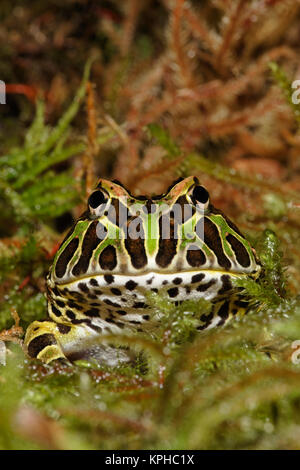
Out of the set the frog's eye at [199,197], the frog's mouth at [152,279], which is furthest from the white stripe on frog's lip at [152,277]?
the frog's eye at [199,197]

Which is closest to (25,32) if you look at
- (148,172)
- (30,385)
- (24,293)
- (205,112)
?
(205,112)

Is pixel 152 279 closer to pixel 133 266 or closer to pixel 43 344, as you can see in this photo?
pixel 133 266

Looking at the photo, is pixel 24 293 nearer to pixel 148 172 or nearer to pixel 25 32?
pixel 148 172

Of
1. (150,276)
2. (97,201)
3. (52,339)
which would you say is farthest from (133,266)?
(52,339)

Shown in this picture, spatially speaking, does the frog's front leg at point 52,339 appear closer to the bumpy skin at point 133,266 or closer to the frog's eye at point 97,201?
the bumpy skin at point 133,266

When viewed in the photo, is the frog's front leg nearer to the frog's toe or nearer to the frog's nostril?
the frog's toe

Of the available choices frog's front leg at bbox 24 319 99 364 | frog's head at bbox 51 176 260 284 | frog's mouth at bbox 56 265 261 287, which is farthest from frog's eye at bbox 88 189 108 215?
frog's front leg at bbox 24 319 99 364
